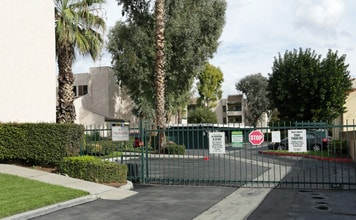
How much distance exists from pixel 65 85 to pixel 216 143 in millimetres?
10087

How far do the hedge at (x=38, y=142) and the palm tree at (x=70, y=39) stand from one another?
18.4 ft

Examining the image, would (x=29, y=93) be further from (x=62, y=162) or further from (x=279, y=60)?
(x=279, y=60)

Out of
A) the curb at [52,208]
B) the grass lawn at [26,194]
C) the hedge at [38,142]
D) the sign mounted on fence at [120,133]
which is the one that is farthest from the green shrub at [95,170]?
the curb at [52,208]

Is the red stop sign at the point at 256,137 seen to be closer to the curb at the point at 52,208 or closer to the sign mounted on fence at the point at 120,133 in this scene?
the sign mounted on fence at the point at 120,133

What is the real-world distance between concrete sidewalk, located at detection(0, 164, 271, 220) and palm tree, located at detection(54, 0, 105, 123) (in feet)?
20.9

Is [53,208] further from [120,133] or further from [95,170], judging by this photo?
[120,133]

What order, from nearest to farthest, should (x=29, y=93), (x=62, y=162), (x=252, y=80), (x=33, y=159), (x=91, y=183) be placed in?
(x=91, y=183) → (x=62, y=162) → (x=33, y=159) → (x=29, y=93) → (x=252, y=80)

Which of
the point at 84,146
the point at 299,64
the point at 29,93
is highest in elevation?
the point at 299,64

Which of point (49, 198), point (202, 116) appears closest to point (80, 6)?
point (49, 198)

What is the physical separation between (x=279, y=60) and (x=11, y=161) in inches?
934

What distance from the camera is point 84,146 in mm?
14672

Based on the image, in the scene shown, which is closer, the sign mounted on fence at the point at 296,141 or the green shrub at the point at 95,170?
the sign mounted on fence at the point at 296,141

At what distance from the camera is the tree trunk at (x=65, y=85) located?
19000mm

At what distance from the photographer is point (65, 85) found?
19.2 meters
